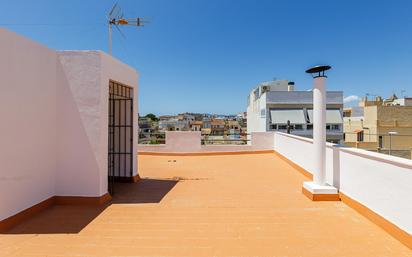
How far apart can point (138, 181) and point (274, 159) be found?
17.7ft

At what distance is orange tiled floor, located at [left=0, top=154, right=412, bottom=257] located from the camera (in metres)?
2.79

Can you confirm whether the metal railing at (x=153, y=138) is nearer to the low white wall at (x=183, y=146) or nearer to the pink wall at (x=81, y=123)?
the low white wall at (x=183, y=146)

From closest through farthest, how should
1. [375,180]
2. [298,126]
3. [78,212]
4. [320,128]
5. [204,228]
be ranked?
[204,228], [375,180], [78,212], [320,128], [298,126]

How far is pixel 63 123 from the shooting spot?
14.1 feet

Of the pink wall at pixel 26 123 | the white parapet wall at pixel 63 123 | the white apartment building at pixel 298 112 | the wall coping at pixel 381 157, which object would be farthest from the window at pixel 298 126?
the pink wall at pixel 26 123

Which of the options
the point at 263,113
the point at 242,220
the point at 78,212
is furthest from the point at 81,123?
the point at 263,113

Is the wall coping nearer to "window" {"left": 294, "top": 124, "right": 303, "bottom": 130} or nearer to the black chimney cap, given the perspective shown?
the black chimney cap

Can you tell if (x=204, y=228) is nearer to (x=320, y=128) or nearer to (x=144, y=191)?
(x=144, y=191)

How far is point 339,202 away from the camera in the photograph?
432 cm

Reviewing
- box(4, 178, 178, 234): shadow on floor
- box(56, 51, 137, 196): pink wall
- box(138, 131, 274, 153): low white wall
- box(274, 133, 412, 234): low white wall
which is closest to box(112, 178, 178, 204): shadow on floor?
box(4, 178, 178, 234): shadow on floor

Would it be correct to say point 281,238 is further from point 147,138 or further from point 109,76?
point 147,138

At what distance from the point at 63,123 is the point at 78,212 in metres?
1.57

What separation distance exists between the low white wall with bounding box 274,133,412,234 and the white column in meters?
0.31

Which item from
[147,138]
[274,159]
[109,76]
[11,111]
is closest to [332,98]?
[274,159]
